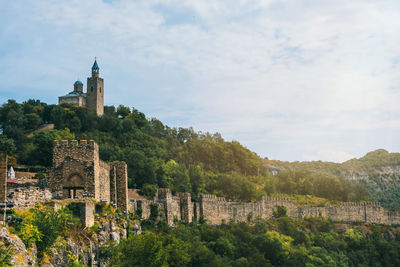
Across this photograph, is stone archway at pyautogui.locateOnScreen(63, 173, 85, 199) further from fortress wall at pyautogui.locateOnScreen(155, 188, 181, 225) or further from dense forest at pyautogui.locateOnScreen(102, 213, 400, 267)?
fortress wall at pyautogui.locateOnScreen(155, 188, 181, 225)

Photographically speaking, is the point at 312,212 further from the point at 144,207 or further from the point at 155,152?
the point at 144,207

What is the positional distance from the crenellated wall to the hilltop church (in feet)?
89.9

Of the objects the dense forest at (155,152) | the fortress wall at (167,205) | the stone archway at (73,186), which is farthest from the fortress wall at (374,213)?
the stone archway at (73,186)

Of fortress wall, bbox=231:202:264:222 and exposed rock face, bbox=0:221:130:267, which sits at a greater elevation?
exposed rock face, bbox=0:221:130:267

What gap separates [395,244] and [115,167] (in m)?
42.7

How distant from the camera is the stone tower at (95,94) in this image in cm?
7644

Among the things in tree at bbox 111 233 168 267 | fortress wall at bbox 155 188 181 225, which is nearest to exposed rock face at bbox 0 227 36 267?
tree at bbox 111 233 168 267

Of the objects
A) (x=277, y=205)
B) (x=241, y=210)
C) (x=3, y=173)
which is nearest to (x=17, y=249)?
(x=3, y=173)

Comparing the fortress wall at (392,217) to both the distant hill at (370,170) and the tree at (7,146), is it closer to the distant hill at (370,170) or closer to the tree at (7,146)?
the distant hill at (370,170)

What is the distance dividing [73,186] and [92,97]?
2017 inches

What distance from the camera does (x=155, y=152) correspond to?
64.6 m

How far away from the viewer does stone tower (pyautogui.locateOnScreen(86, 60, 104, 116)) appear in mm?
76438

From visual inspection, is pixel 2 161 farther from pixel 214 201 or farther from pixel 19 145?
pixel 19 145

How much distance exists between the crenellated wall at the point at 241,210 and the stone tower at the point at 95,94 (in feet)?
89.3
